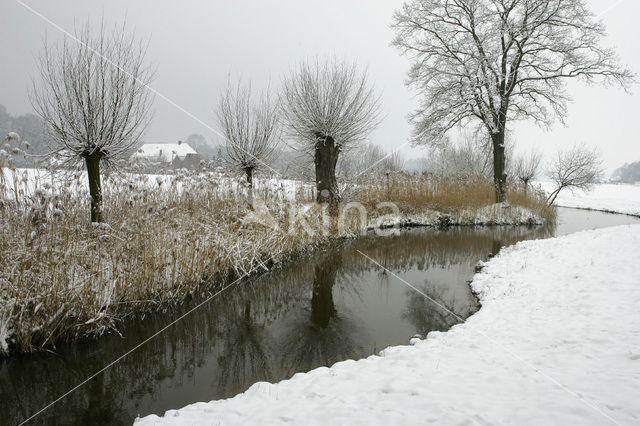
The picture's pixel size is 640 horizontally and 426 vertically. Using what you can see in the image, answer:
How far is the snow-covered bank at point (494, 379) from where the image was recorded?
231 cm

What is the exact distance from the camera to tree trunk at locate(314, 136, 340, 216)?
41.2ft

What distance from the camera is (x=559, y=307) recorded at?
14.8 feet

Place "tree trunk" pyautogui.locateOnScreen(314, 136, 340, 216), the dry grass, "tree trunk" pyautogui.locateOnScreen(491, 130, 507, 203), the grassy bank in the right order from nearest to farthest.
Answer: the grassy bank, "tree trunk" pyautogui.locateOnScreen(314, 136, 340, 216), the dry grass, "tree trunk" pyautogui.locateOnScreen(491, 130, 507, 203)

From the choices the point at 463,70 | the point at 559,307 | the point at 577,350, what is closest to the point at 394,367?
the point at 577,350

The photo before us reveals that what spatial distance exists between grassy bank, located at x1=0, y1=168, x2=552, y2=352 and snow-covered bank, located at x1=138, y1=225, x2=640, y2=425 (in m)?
2.27

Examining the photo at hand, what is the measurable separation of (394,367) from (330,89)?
36.2ft

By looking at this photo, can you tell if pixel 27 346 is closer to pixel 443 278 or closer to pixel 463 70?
pixel 443 278

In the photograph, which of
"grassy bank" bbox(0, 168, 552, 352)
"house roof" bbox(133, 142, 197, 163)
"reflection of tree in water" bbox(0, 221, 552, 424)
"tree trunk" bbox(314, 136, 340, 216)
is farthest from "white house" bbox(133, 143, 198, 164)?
"tree trunk" bbox(314, 136, 340, 216)

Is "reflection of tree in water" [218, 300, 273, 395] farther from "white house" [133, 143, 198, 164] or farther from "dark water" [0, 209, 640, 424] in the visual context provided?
"white house" [133, 143, 198, 164]

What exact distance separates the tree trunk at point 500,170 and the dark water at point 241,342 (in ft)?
28.3

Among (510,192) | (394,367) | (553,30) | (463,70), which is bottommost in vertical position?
(394,367)

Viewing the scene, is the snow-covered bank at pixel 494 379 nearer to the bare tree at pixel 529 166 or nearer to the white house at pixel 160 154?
the white house at pixel 160 154

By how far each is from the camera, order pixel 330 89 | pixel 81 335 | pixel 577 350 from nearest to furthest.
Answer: pixel 577 350, pixel 81 335, pixel 330 89

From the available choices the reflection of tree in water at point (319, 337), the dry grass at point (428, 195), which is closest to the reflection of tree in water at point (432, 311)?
the reflection of tree in water at point (319, 337)
